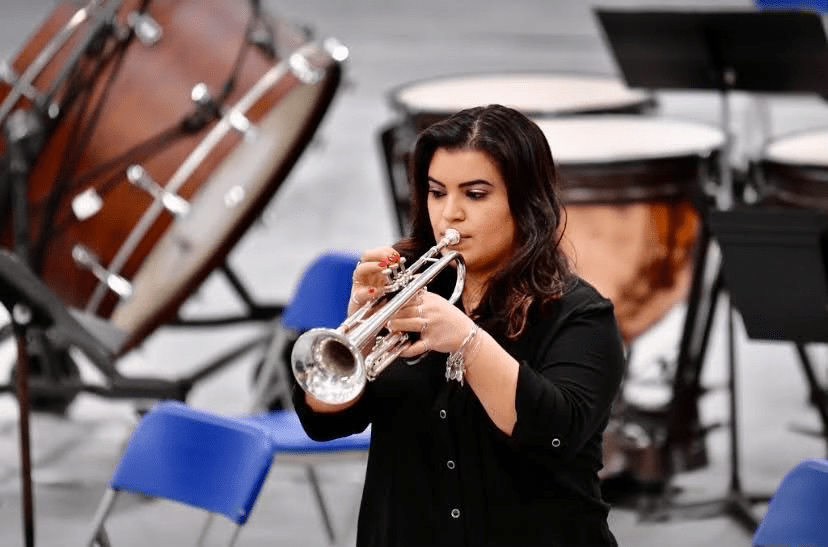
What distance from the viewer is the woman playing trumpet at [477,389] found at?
7.71 ft

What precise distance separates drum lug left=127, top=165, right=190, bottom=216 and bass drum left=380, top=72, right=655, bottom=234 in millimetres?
913

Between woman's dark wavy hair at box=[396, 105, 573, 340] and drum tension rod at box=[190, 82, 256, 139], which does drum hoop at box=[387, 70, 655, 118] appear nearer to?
drum tension rod at box=[190, 82, 256, 139]

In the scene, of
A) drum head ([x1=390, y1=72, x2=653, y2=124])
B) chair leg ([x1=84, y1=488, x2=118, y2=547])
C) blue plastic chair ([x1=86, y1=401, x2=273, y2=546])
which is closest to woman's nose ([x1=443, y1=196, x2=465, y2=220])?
blue plastic chair ([x1=86, y1=401, x2=273, y2=546])

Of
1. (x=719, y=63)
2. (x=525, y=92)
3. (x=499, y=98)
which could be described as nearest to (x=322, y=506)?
(x=719, y=63)

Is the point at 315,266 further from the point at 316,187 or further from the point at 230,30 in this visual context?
the point at 316,187

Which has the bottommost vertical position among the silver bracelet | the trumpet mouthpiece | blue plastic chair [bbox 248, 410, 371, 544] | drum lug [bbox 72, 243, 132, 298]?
blue plastic chair [bbox 248, 410, 371, 544]

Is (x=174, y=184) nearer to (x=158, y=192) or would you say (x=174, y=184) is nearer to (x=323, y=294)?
(x=158, y=192)

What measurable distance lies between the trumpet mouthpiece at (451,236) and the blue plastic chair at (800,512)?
2.98 ft

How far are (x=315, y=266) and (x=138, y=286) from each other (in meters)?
0.56

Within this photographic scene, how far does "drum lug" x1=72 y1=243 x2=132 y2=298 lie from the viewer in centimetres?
469

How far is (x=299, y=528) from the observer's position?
15.6ft

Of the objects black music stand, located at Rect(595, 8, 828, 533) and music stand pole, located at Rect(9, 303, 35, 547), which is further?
black music stand, located at Rect(595, 8, 828, 533)

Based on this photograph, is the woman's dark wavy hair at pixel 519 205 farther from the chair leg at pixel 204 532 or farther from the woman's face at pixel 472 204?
the chair leg at pixel 204 532

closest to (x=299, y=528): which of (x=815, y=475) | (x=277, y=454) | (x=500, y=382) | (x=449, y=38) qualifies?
(x=277, y=454)
